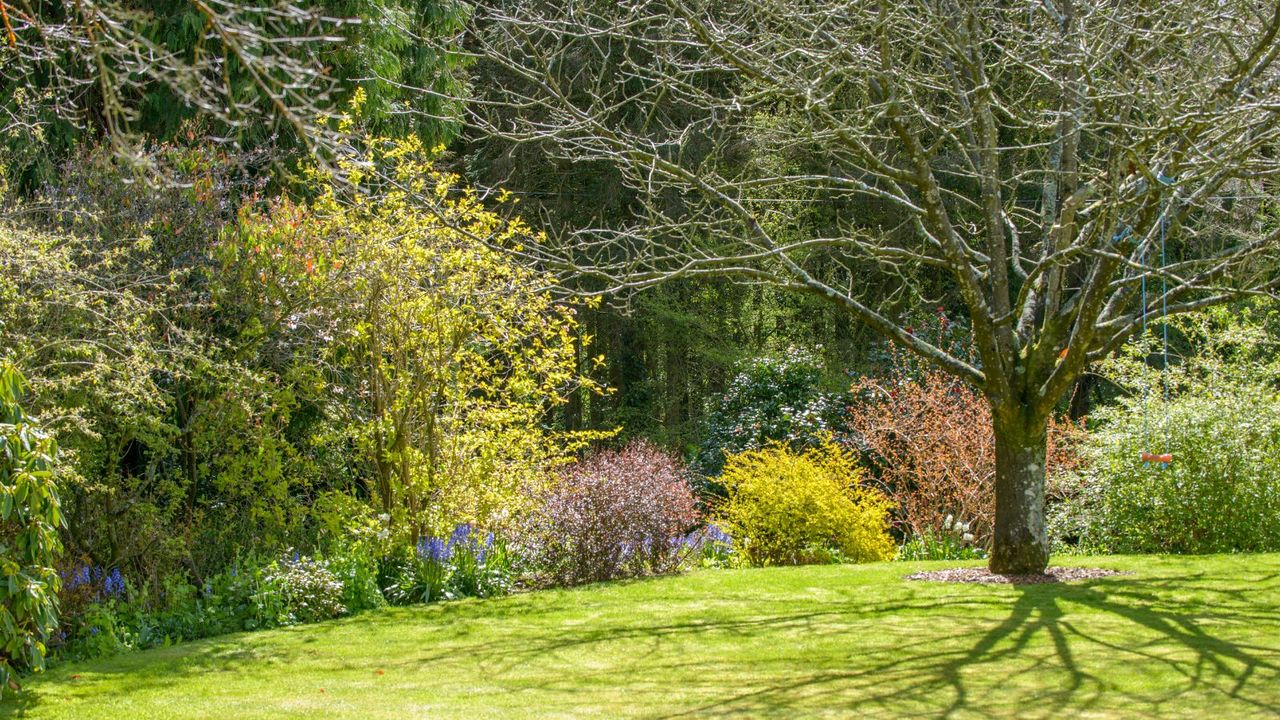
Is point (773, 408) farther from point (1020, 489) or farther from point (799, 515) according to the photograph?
point (1020, 489)

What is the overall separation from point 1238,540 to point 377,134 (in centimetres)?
1079

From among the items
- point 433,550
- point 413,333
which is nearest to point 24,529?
point 433,550

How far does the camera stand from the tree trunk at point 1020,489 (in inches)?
342

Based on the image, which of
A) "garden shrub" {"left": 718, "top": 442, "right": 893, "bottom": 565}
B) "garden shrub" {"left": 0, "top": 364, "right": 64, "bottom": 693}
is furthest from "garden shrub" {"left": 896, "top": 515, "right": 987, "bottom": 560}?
"garden shrub" {"left": 0, "top": 364, "right": 64, "bottom": 693}

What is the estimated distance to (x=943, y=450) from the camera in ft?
40.3

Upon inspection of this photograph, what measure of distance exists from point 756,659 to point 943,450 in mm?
6213

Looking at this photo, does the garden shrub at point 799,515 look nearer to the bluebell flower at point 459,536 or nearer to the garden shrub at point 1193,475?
the garden shrub at point 1193,475

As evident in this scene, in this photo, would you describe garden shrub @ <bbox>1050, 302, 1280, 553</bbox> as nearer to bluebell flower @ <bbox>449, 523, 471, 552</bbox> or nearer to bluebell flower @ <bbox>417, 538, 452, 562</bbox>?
bluebell flower @ <bbox>449, 523, 471, 552</bbox>

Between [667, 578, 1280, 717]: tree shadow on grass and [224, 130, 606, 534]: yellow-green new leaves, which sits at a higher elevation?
[224, 130, 606, 534]: yellow-green new leaves

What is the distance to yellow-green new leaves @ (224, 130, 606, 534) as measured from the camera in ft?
30.3

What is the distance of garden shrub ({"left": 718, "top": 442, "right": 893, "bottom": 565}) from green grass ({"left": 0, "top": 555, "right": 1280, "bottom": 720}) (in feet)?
5.59

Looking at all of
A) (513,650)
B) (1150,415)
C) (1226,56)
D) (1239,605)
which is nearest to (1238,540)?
(1150,415)

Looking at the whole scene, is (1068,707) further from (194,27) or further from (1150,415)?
(194,27)

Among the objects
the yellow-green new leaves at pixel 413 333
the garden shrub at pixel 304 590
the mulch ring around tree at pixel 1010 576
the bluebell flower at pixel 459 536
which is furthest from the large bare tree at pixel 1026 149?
the garden shrub at pixel 304 590
